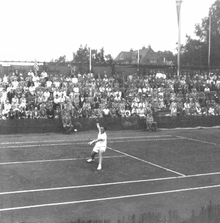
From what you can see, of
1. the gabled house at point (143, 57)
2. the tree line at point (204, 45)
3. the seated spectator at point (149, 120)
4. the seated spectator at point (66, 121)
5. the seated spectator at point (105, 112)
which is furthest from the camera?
the gabled house at point (143, 57)

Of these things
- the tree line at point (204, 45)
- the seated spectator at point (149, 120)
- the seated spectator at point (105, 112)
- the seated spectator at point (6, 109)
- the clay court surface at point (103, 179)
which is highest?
the tree line at point (204, 45)

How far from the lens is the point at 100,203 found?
8406 millimetres

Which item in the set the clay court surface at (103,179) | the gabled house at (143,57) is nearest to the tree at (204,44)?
the gabled house at (143,57)

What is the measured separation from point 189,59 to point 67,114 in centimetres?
3785

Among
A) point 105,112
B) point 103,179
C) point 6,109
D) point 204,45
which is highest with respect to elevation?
point 204,45

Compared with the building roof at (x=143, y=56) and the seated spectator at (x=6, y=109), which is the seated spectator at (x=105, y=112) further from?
the building roof at (x=143, y=56)

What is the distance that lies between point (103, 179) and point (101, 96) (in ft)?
45.9

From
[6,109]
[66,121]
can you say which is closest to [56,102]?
[66,121]

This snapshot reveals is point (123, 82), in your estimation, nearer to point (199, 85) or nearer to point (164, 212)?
point (199, 85)

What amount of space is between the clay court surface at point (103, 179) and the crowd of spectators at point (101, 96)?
316 centimetres

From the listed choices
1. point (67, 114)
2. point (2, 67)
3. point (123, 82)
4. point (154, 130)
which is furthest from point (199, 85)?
point (2, 67)

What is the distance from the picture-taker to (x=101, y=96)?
24266 millimetres

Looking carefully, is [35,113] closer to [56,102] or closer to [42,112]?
[42,112]

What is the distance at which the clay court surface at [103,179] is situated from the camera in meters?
8.01
